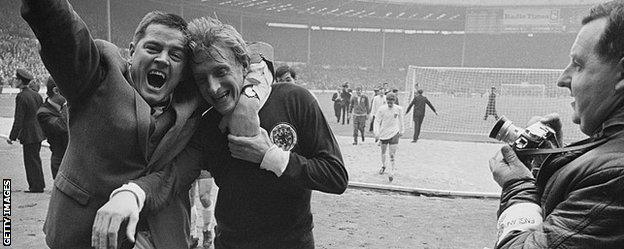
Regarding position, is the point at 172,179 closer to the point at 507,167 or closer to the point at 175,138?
the point at 175,138

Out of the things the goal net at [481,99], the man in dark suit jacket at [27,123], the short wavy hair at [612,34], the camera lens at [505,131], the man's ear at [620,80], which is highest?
the short wavy hair at [612,34]

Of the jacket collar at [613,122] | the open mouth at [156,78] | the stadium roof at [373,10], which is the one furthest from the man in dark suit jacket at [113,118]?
the stadium roof at [373,10]

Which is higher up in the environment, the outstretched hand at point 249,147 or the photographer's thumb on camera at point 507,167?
the photographer's thumb on camera at point 507,167

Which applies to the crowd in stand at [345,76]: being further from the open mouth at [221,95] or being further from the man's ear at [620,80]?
the man's ear at [620,80]

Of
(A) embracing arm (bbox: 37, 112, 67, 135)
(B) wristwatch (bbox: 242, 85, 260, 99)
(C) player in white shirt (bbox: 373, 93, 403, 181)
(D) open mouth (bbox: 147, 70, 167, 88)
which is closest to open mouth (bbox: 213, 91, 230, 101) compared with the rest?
(B) wristwatch (bbox: 242, 85, 260, 99)

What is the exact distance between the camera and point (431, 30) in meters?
50.7

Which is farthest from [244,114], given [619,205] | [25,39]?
[25,39]

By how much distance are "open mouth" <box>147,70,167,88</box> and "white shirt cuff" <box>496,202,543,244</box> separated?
4.13 ft

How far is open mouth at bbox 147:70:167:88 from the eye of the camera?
176 centimetres

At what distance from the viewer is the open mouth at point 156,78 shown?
5.77 feet

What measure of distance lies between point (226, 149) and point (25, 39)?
29.5 m

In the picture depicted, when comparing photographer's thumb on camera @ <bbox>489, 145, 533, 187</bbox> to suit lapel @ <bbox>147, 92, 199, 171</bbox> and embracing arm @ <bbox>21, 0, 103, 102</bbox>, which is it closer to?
suit lapel @ <bbox>147, 92, 199, 171</bbox>

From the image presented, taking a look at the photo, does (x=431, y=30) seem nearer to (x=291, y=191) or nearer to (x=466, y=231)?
(x=466, y=231)

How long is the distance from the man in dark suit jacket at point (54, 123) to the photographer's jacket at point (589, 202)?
19.5 feet
